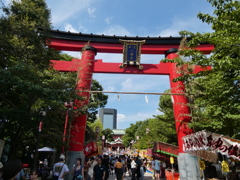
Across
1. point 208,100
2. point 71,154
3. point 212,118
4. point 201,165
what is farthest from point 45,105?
point 201,165

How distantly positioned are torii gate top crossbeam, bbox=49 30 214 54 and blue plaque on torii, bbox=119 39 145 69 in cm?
56

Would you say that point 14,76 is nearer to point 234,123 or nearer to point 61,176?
point 61,176

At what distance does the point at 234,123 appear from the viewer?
7.26 meters

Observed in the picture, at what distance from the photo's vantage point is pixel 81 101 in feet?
34.4

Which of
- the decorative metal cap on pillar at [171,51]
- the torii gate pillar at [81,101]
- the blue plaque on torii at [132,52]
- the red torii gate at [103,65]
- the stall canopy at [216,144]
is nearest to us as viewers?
the stall canopy at [216,144]

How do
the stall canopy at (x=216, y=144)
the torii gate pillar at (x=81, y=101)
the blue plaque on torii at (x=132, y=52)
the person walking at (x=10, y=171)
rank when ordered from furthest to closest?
the blue plaque on torii at (x=132, y=52) < the torii gate pillar at (x=81, y=101) < the stall canopy at (x=216, y=144) < the person walking at (x=10, y=171)

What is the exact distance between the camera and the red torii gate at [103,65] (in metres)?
10.0

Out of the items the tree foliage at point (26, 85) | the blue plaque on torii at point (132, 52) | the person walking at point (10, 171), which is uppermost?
the blue plaque on torii at point (132, 52)

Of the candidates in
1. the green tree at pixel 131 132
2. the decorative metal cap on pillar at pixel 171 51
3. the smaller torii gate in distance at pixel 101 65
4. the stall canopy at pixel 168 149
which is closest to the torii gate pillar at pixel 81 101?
the smaller torii gate in distance at pixel 101 65

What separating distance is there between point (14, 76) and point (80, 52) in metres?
6.57

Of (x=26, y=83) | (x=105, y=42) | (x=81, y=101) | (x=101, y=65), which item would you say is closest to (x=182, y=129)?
(x=81, y=101)

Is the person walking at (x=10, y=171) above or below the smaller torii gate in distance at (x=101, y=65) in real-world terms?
below

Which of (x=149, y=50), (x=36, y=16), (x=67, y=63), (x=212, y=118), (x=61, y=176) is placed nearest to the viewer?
(x=61, y=176)

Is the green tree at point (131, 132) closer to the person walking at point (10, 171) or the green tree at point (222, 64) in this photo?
the green tree at point (222, 64)
